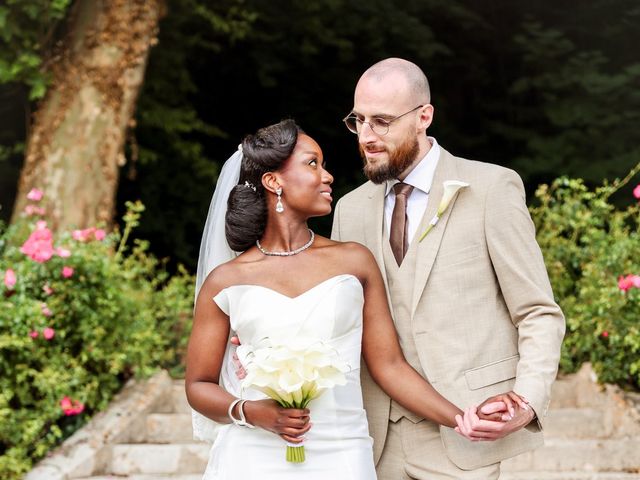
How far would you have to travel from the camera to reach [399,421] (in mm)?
3338

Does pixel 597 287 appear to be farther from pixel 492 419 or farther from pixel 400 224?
pixel 492 419

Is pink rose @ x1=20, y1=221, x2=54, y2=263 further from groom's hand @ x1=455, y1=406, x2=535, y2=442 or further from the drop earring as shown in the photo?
groom's hand @ x1=455, y1=406, x2=535, y2=442

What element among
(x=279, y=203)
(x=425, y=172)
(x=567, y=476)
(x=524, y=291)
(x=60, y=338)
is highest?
(x=425, y=172)

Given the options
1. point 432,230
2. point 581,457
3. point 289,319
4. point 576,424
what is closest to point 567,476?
point 581,457

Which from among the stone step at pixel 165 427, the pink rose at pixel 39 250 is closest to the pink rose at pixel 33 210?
the pink rose at pixel 39 250

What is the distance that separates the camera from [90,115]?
308 inches

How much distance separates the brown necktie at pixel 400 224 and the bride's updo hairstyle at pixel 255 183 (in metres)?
0.41

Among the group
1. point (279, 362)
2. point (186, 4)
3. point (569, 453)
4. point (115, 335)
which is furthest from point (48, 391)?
point (186, 4)

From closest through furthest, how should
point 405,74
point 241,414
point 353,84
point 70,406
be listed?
point 241,414 < point 405,74 < point 70,406 < point 353,84

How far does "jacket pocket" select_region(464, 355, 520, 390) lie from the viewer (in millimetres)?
3244

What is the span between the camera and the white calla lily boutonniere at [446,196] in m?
3.32

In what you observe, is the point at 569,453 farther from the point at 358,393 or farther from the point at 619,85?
the point at 619,85

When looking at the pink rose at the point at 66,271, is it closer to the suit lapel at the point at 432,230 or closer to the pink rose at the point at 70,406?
the pink rose at the point at 70,406

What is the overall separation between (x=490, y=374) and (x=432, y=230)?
0.50 meters
